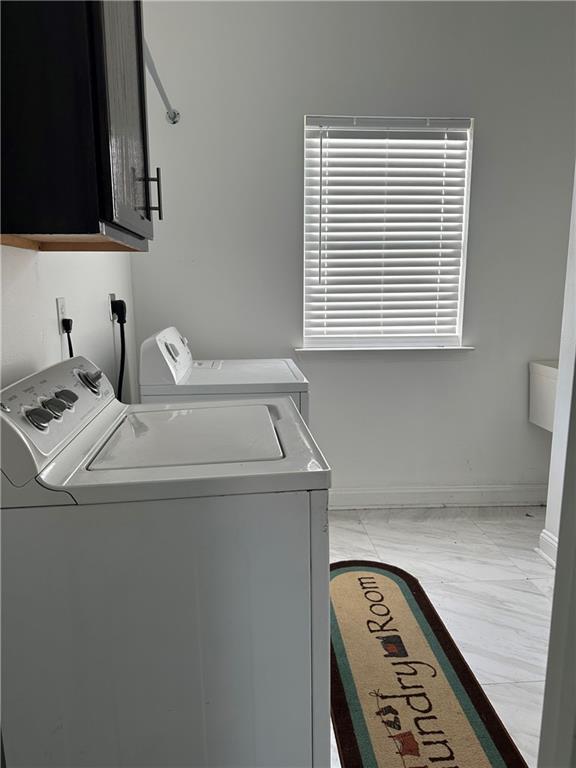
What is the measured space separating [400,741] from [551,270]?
2436 millimetres

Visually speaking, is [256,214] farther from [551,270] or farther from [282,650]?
[282,650]

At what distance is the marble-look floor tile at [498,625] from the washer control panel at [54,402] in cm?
146

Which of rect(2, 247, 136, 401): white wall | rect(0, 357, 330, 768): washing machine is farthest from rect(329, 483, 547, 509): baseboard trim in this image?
rect(0, 357, 330, 768): washing machine

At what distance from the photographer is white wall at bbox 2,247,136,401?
1265mm

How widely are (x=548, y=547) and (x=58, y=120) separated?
2.55 meters

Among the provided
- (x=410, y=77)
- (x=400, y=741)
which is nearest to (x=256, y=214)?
(x=410, y=77)

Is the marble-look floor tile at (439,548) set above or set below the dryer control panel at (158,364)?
below

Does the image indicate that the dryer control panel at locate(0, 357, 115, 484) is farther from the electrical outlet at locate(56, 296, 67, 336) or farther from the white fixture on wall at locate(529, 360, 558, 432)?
the white fixture on wall at locate(529, 360, 558, 432)

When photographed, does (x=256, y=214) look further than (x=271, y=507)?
Yes

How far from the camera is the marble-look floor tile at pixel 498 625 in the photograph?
1815 millimetres

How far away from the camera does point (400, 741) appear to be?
1502 millimetres

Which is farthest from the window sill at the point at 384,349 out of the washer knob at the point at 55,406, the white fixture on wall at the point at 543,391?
the washer knob at the point at 55,406

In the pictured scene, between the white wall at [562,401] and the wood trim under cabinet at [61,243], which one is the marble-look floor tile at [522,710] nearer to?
the white wall at [562,401]

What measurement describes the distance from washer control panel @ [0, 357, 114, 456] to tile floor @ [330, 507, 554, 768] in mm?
1112
